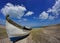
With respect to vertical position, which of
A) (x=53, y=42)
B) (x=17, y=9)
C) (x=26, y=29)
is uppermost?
(x=17, y=9)

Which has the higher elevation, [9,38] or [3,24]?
[3,24]

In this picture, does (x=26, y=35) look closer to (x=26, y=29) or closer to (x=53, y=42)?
(x=26, y=29)

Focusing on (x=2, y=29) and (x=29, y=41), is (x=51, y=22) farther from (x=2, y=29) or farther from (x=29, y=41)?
(x=2, y=29)

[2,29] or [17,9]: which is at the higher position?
[17,9]

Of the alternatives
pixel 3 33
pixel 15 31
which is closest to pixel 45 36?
pixel 15 31

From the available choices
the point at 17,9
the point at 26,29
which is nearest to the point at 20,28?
the point at 26,29

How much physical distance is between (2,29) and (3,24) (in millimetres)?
59

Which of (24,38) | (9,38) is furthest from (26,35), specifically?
(9,38)

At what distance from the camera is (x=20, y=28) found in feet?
7.60

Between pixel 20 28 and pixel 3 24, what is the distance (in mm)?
197

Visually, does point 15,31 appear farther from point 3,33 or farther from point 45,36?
point 45,36

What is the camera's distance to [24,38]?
7.59 ft

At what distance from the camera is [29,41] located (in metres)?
2.31

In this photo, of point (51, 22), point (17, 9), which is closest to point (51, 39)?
point (51, 22)
